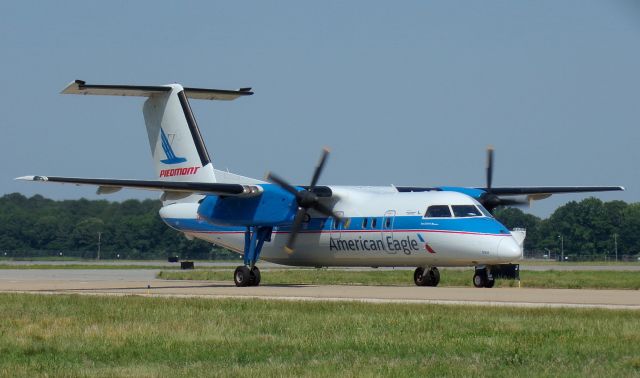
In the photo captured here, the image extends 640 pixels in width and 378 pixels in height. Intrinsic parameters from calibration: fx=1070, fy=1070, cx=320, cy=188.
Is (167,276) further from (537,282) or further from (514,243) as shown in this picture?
(514,243)

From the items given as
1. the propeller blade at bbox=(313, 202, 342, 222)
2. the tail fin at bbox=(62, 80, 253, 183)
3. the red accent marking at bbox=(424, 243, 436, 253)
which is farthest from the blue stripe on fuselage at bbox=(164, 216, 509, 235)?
the tail fin at bbox=(62, 80, 253, 183)

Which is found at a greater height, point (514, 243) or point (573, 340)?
point (514, 243)

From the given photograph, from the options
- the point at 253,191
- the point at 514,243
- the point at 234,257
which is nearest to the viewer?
the point at 514,243

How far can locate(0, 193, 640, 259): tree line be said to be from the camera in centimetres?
11850

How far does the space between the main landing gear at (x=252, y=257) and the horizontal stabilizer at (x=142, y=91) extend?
6.25 metres

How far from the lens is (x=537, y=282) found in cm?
3869

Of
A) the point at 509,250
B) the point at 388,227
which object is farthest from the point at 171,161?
the point at 509,250

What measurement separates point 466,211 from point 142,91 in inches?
503

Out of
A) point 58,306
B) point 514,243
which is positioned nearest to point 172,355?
point 58,306

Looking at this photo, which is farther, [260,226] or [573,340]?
[260,226]

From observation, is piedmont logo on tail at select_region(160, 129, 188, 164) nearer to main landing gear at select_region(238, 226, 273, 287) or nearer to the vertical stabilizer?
the vertical stabilizer

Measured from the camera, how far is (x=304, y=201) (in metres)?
34.1

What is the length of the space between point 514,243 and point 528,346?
1436 cm

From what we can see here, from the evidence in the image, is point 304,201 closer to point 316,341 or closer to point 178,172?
point 178,172
